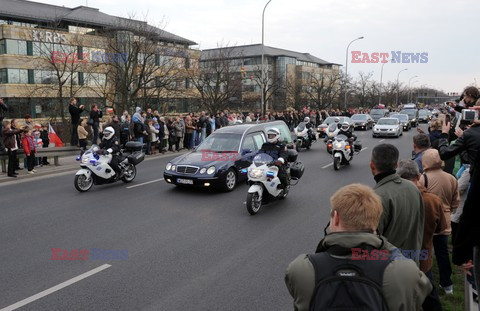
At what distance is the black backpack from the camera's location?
1790 mm

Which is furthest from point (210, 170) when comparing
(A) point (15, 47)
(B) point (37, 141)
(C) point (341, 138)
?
(A) point (15, 47)

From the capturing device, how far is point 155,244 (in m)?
6.51

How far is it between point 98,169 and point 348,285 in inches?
411

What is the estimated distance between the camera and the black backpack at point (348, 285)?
1790 millimetres

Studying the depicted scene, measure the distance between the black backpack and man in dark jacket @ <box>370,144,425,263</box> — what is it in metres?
1.52

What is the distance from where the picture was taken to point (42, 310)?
4.35 metres

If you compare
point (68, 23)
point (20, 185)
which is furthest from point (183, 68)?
point (20, 185)

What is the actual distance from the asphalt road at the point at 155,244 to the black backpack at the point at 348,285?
9.12 feet

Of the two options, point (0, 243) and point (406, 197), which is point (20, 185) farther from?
point (406, 197)

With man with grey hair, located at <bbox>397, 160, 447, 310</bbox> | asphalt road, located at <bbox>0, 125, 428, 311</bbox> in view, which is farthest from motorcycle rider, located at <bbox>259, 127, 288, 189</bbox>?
man with grey hair, located at <bbox>397, 160, 447, 310</bbox>

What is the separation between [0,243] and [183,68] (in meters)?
40.1

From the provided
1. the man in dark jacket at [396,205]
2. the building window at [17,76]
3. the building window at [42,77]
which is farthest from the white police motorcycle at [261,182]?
the building window at [17,76]

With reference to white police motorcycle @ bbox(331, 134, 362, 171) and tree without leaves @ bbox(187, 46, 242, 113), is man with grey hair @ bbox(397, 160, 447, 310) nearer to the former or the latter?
white police motorcycle @ bbox(331, 134, 362, 171)

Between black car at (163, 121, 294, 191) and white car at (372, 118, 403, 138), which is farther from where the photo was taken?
white car at (372, 118, 403, 138)
